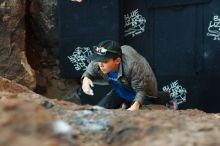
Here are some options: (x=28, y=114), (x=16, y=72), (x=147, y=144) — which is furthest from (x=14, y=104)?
(x=16, y=72)

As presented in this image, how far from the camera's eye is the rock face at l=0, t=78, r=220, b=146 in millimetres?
1569

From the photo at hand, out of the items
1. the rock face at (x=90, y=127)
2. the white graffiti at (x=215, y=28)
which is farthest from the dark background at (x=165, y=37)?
the rock face at (x=90, y=127)

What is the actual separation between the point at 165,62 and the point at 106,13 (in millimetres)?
907

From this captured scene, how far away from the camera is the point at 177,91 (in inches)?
273

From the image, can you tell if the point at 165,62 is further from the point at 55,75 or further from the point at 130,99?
the point at 130,99

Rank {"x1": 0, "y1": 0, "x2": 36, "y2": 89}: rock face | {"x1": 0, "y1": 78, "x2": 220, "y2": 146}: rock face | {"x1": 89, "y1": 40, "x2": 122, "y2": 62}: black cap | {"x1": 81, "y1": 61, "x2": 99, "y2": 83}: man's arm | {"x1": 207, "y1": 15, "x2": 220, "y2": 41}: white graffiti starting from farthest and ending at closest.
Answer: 1. {"x1": 207, "y1": 15, "x2": 220, "y2": 41}: white graffiti
2. {"x1": 0, "y1": 0, "x2": 36, "y2": 89}: rock face
3. {"x1": 81, "y1": 61, "x2": 99, "y2": 83}: man's arm
4. {"x1": 89, "y1": 40, "x2": 122, "y2": 62}: black cap
5. {"x1": 0, "y1": 78, "x2": 220, "y2": 146}: rock face

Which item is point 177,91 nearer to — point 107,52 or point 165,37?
point 165,37

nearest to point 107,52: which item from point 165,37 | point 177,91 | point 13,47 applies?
point 13,47

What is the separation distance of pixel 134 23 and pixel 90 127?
4.76 meters

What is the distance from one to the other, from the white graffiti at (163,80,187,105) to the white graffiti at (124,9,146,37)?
0.71 meters

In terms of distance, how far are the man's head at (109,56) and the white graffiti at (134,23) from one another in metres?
2.11

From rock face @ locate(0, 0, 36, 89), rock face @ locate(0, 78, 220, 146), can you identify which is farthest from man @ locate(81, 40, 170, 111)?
rock face @ locate(0, 78, 220, 146)

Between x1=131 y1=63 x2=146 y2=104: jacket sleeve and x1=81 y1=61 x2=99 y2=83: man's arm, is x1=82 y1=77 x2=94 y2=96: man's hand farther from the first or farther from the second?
x1=131 y1=63 x2=146 y2=104: jacket sleeve

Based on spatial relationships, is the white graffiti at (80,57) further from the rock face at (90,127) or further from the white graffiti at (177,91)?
the rock face at (90,127)
